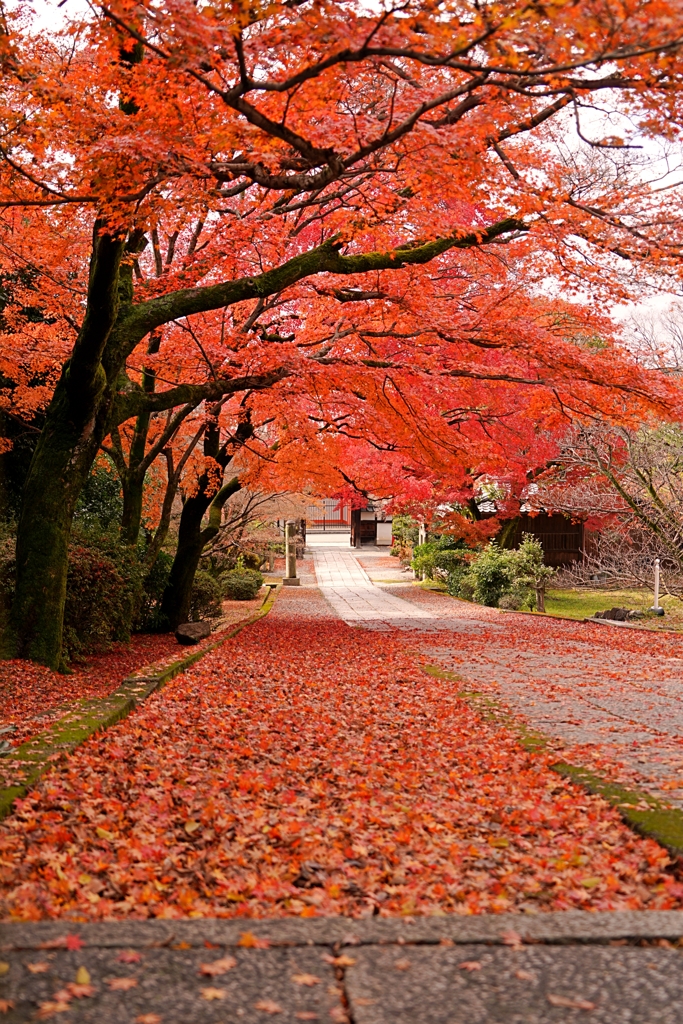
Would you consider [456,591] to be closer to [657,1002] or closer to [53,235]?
[53,235]

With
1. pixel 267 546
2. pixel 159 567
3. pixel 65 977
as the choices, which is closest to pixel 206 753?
pixel 65 977

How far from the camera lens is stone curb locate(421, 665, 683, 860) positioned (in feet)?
13.7

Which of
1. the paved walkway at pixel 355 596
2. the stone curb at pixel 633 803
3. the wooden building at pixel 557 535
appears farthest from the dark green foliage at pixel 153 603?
the wooden building at pixel 557 535

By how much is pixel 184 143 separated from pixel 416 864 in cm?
561

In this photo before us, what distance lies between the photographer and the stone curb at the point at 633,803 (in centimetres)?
419

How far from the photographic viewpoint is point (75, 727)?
20.8 feet

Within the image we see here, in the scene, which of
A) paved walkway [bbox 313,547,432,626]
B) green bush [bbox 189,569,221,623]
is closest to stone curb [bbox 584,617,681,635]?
paved walkway [bbox 313,547,432,626]

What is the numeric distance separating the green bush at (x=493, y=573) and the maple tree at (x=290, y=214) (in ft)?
27.5

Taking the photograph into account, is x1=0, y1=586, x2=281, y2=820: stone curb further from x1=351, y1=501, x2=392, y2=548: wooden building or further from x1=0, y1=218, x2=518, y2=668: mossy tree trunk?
x1=351, y1=501, x2=392, y2=548: wooden building

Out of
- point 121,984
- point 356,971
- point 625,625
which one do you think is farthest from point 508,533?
point 121,984

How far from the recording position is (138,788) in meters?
5.08

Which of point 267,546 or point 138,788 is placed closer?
point 138,788

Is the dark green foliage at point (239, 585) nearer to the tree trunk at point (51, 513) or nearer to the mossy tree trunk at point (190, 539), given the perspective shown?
the mossy tree trunk at point (190, 539)

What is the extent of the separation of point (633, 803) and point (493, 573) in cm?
1786
